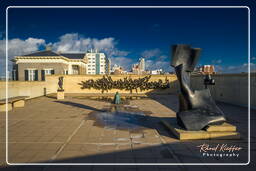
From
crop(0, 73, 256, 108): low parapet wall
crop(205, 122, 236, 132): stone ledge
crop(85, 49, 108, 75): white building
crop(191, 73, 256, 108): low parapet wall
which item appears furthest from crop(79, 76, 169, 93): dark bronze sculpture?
crop(85, 49, 108, 75): white building

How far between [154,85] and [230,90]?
9.89 m

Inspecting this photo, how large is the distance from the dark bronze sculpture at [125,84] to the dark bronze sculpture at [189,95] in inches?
607

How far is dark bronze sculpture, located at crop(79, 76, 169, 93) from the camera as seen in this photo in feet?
69.1

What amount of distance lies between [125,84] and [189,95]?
1584 centimetres

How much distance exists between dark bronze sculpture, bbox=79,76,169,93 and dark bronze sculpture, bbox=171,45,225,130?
50.6 feet

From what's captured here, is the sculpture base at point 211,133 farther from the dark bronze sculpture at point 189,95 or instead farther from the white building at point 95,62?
the white building at point 95,62

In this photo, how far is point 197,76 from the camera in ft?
61.8

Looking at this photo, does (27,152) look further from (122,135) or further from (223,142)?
(223,142)

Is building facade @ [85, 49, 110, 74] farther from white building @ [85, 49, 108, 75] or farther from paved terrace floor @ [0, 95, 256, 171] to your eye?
paved terrace floor @ [0, 95, 256, 171]

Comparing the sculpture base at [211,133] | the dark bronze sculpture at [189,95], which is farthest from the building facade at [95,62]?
the sculpture base at [211,133]

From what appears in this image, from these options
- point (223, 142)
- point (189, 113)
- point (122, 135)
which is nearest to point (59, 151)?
point (122, 135)

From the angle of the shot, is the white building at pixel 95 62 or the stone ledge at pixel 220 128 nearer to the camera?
the stone ledge at pixel 220 128

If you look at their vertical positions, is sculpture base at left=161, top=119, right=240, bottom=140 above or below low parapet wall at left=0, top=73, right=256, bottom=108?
below

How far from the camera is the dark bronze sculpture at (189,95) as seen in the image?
5.47 m
